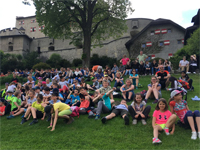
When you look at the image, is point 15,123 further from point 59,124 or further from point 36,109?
point 59,124

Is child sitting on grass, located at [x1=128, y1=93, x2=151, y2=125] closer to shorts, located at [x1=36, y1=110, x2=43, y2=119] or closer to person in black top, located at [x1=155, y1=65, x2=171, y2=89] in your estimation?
shorts, located at [x1=36, y1=110, x2=43, y2=119]

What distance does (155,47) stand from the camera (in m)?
30.3

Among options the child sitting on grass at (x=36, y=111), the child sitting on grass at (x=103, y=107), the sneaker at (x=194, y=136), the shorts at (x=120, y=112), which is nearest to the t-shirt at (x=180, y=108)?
the sneaker at (x=194, y=136)

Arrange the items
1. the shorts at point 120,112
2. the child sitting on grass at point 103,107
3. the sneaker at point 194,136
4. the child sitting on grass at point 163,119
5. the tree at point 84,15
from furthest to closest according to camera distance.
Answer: the tree at point 84,15
the child sitting on grass at point 103,107
the shorts at point 120,112
the child sitting on grass at point 163,119
the sneaker at point 194,136

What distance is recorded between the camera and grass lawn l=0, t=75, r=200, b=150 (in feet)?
13.6

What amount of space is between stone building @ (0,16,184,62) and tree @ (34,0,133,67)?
10.4 m

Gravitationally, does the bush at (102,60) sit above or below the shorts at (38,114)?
above

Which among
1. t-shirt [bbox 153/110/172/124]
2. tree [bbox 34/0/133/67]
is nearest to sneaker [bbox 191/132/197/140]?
t-shirt [bbox 153/110/172/124]

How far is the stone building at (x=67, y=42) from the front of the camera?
30266mm

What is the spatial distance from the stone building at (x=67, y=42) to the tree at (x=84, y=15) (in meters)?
10.4

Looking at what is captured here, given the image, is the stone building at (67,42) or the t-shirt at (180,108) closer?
the t-shirt at (180,108)

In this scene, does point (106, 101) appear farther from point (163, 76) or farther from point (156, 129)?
point (163, 76)

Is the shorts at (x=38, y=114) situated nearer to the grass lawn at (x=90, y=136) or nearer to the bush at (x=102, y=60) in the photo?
the grass lawn at (x=90, y=136)

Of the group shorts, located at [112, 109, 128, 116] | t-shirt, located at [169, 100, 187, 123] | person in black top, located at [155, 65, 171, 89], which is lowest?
shorts, located at [112, 109, 128, 116]
